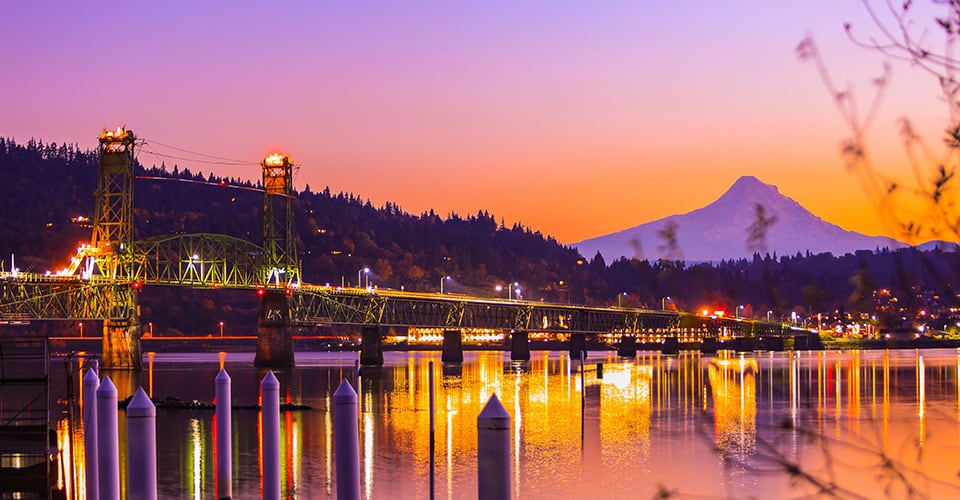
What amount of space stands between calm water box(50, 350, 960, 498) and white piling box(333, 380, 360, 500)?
5.57 meters

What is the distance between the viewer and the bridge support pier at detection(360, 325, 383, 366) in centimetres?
17062

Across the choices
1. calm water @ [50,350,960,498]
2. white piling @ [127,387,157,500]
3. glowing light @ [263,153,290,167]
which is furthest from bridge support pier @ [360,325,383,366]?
white piling @ [127,387,157,500]

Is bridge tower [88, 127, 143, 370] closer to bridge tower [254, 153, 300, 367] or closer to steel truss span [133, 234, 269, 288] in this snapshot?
steel truss span [133, 234, 269, 288]

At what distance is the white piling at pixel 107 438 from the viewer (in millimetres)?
22891

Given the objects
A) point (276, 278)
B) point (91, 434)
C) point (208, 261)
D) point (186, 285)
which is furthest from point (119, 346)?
point (91, 434)

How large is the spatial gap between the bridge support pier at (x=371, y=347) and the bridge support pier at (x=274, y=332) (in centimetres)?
1123

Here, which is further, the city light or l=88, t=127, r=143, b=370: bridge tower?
the city light

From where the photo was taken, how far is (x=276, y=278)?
174 meters

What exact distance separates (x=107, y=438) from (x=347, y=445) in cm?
548

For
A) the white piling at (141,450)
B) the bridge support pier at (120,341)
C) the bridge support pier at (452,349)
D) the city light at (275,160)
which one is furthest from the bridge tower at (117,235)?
the white piling at (141,450)

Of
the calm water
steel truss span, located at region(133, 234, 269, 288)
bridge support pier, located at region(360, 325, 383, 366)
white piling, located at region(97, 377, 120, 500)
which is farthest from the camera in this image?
bridge support pier, located at region(360, 325, 383, 366)

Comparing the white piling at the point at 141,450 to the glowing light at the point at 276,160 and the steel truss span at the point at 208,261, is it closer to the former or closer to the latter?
the steel truss span at the point at 208,261

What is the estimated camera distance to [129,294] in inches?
5802

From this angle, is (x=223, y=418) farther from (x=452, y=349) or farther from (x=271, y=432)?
(x=452, y=349)
